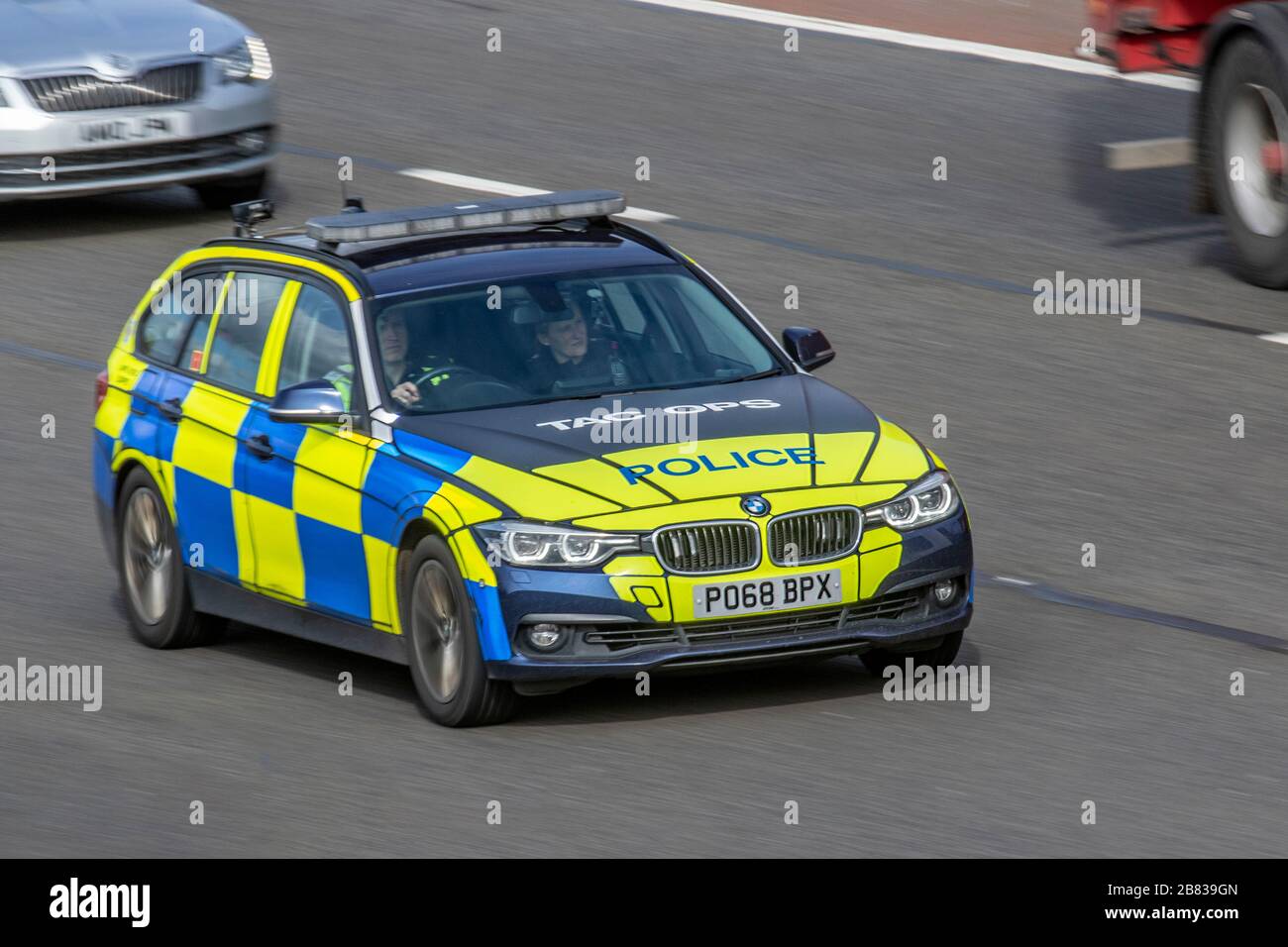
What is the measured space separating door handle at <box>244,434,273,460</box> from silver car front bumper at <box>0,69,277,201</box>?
281 inches

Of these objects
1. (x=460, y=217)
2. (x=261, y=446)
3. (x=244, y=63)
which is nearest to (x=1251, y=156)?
(x=460, y=217)

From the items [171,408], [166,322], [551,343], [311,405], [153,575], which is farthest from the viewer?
[166,322]

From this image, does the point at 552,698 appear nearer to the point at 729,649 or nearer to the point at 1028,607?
the point at 729,649

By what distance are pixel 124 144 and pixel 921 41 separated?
7.37 meters

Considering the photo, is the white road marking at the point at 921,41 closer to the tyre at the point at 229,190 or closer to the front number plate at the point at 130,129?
the tyre at the point at 229,190

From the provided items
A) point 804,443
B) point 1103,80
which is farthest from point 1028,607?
point 1103,80

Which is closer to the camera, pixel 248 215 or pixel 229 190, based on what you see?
pixel 248 215

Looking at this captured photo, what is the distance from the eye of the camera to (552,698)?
28.9 feet

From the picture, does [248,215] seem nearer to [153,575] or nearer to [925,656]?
[153,575]

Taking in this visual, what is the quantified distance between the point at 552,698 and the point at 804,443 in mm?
1252

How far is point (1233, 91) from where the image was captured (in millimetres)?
14195

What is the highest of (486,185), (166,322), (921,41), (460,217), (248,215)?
(460,217)

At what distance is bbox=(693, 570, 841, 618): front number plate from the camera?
8.16 metres

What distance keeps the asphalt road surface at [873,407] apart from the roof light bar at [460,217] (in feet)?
5.50
